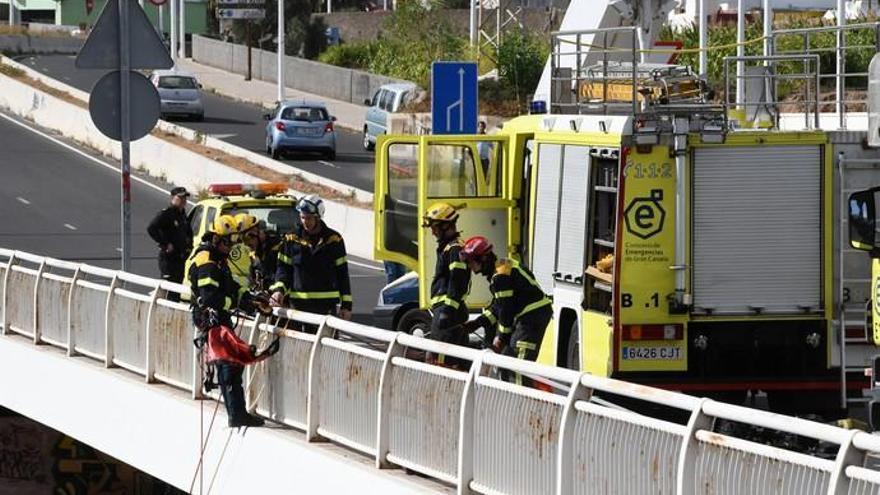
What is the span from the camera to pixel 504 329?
13516 millimetres

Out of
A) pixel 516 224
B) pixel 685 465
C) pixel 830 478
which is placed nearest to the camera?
pixel 830 478

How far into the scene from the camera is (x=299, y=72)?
244 feet

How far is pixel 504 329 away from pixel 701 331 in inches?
63.2

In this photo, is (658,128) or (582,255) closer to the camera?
(658,128)

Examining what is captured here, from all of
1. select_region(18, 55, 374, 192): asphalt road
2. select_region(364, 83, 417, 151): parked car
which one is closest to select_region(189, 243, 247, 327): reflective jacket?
select_region(18, 55, 374, 192): asphalt road

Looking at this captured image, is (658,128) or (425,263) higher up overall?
(658,128)

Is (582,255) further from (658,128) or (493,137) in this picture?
(493,137)

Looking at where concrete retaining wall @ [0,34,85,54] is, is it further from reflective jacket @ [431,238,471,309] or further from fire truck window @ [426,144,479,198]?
reflective jacket @ [431,238,471,309]

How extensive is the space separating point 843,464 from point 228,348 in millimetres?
6378

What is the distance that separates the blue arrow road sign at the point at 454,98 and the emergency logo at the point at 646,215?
849 cm

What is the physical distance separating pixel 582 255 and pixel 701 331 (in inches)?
52.7

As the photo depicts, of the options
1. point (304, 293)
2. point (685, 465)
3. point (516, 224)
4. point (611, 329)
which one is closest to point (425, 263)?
point (516, 224)

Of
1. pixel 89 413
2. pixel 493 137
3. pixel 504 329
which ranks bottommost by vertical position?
pixel 89 413

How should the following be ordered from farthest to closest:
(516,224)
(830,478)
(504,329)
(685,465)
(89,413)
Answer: (516,224), (89,413), (504,329), (685,465), (830,478)
